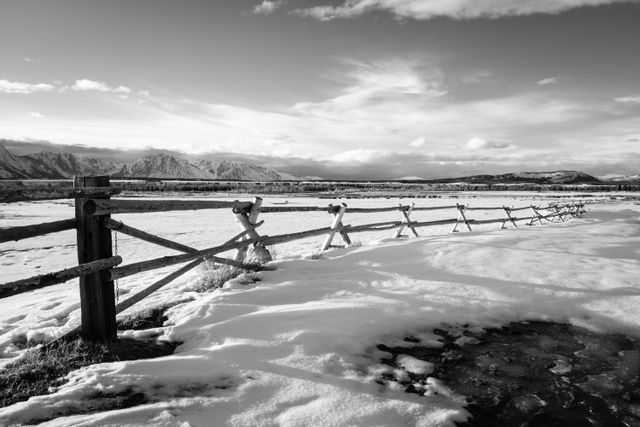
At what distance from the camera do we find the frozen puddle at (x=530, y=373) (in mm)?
2990

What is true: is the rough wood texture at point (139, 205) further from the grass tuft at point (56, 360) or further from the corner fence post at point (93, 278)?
the grass tuft at point (56, 360)

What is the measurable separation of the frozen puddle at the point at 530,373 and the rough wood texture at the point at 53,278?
9.76 ft

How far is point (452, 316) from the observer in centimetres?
484

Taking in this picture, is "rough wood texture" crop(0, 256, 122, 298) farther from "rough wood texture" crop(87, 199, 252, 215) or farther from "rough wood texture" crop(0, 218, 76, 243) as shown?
"rough wood texture" crop(87, 199, 252, 215)

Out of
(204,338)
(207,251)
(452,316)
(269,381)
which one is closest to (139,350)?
(204,338)

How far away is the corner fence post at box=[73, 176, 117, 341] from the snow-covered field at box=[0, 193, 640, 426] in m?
0.65

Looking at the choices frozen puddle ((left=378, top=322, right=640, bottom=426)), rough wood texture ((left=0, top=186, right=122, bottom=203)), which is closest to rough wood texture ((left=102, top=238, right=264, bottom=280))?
rough wood texture ((left=0, top=186, right=122, bottom=203))

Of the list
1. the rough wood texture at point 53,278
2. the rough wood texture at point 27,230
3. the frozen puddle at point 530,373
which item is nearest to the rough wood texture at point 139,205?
the rough wood texture at point 27,230

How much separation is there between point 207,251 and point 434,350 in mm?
3510

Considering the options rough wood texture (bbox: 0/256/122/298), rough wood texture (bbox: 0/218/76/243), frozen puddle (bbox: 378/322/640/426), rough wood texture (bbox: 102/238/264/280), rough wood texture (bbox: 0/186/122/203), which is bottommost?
frozen puddle (bbox: 378/322/640/426)

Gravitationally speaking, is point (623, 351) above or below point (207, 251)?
below

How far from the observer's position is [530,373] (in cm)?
360

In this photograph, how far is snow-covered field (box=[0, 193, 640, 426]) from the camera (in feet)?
9.41

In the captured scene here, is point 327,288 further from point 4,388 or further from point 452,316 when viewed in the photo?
point 4,388
